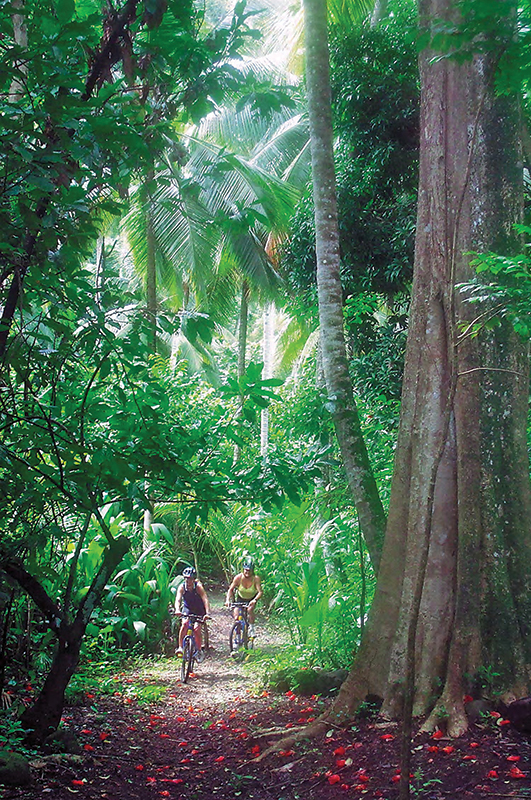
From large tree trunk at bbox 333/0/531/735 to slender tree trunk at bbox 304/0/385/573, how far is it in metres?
0.71

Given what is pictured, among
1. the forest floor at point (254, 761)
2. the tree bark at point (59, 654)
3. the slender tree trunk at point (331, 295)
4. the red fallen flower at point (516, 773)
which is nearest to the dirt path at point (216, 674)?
the forest floor at point (254, 761)

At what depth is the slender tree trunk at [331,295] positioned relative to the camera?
567 cm

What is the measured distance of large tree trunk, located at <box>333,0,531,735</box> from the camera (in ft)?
14.3

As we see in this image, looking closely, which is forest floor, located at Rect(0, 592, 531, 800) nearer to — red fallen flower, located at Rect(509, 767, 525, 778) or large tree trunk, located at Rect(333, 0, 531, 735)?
red fallen flower, located at Rect(509, 767, 525, 778)

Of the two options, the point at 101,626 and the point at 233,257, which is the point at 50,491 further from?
the point at 233,257

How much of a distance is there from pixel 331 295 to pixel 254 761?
3801mm

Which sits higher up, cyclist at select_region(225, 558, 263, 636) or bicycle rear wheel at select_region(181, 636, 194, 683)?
cyclist at select_region(225, 558, 263, 636)

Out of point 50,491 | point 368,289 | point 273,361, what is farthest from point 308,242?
point 273,361

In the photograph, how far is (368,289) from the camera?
9320 mm

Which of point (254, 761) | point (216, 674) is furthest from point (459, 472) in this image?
point (216, 674)

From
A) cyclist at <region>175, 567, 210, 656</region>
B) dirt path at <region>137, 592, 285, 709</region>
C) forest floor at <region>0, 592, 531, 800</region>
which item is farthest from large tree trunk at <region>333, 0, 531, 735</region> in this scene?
cyclist at <region>175, 567, 210, 656</region>

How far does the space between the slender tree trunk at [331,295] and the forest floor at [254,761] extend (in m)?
1.55

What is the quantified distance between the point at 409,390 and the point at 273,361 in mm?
15304

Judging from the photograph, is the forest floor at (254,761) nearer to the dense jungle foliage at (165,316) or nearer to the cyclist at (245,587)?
the dense jungle foliage at (165,316)
